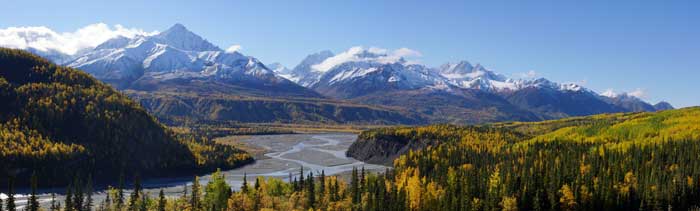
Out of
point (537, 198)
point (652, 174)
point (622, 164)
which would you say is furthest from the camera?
point (622, 164)

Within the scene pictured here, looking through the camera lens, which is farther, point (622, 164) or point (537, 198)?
point (622, 164)

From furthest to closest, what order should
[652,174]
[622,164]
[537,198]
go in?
[622,164], [652,174], [537,198]

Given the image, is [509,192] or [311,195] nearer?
[509,192]

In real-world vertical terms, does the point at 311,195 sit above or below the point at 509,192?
below

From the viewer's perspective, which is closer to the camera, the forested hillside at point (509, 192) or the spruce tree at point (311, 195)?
the forested hillside at point (509, 192)

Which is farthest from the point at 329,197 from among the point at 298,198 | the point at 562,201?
the point at 562,201

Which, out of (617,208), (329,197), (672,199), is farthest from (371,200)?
(672,199)

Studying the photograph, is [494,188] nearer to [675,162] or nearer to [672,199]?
[672,199]

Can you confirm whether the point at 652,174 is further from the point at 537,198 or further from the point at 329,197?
the point at 329,197

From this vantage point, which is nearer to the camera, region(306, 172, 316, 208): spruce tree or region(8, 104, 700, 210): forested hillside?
region(8, 104, 700, 210): forested hillside
